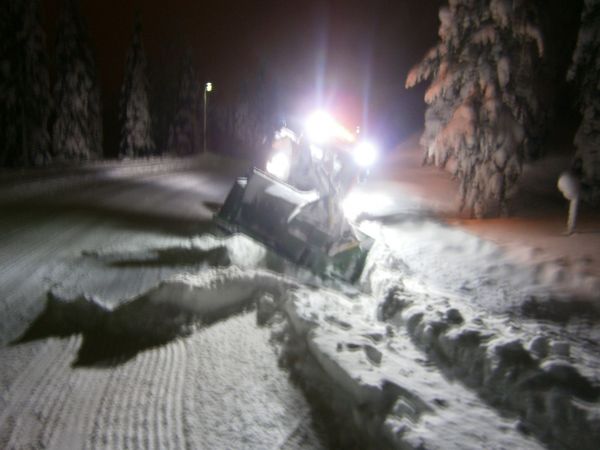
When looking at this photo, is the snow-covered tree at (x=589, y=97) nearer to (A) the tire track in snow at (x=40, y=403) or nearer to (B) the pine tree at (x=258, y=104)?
(A) the tire track in snow at (x=40, y=403)

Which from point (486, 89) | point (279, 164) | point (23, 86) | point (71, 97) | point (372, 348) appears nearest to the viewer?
point (372, 348)

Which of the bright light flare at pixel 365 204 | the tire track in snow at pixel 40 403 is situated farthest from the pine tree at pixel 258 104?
the tire track in snow at pixel 40 403

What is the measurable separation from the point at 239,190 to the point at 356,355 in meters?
4.46

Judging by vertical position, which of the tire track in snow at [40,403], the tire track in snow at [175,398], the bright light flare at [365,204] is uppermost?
the bright light flare at [365,204]

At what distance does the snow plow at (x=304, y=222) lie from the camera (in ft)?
23.5

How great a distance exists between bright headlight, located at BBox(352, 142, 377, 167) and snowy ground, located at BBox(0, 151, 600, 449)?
4.81 metres

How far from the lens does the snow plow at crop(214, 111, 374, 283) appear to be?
7.18 metres

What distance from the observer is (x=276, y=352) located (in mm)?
4645

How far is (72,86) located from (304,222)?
35658 mm

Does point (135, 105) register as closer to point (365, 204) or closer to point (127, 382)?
point (365, 204)

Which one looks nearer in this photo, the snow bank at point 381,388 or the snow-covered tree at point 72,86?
the snow bank at point 381,388

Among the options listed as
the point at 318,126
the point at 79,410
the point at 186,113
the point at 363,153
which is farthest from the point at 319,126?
the point at 186,113

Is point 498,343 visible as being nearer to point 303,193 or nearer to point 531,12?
point 303,193

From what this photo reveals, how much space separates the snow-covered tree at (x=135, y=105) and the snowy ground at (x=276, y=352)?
3622cm
